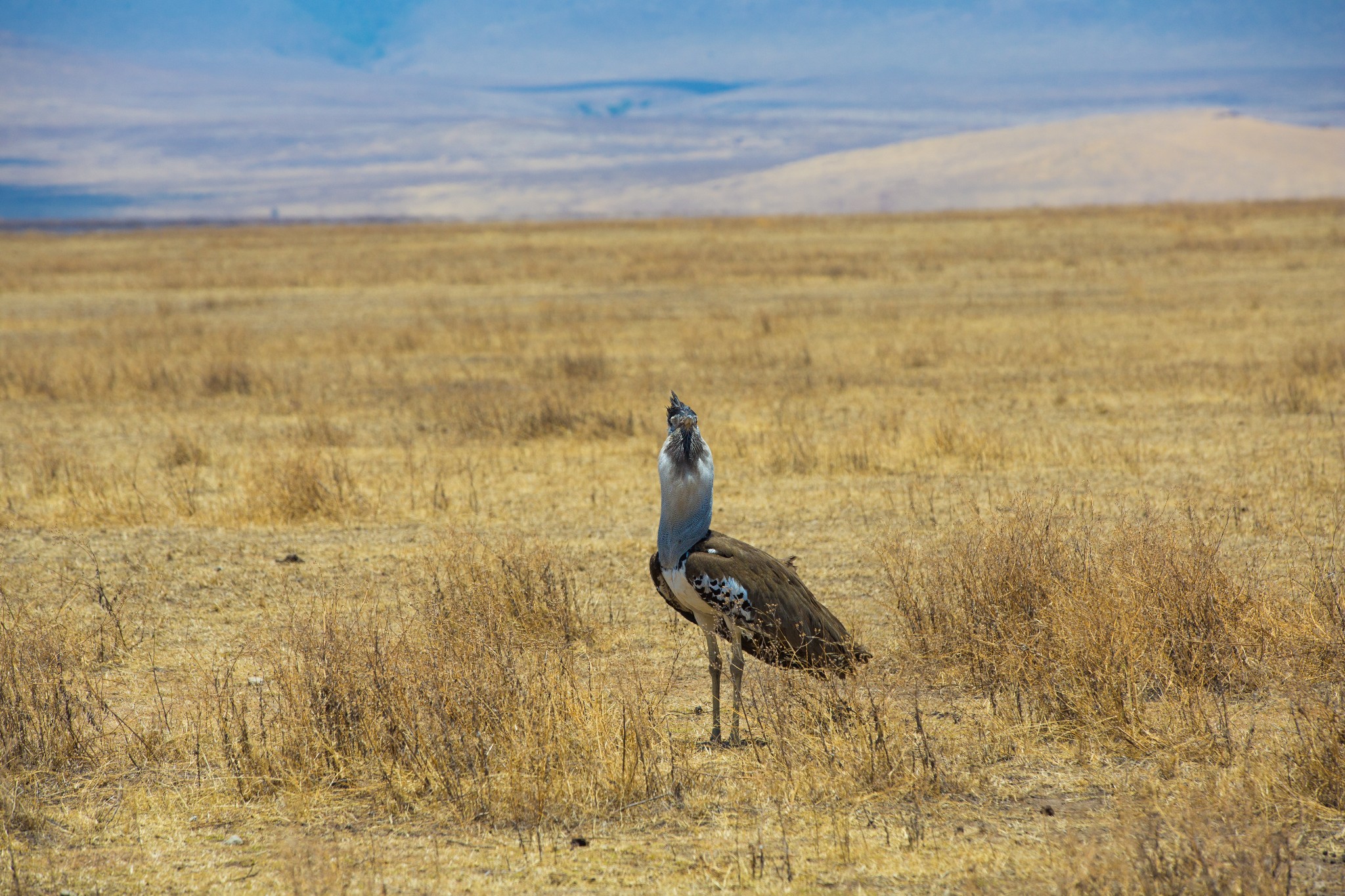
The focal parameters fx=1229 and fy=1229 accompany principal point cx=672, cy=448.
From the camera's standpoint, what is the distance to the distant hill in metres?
113

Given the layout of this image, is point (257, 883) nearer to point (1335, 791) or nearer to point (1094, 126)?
point (1335, 791)

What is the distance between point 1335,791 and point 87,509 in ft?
28.1

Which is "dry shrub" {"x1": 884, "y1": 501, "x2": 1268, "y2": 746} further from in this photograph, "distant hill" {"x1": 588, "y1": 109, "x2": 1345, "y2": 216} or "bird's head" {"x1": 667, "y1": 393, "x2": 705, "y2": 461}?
"distant hill" {"x1": 588, "y1": 109, "x2": 1345, "y2": 216}

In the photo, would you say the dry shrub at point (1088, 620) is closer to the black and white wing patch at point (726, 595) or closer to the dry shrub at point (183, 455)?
the black and white wing patch at point (726, 595)

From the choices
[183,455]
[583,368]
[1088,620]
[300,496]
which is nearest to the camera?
[1088,620]

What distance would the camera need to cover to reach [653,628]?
23.2 ft

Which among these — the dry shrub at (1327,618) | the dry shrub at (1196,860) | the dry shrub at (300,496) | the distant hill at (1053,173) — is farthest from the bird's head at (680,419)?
the distant hill at (1053,173)

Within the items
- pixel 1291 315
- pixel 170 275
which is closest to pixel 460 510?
pixel 1291 315

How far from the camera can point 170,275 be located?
36.7 meters

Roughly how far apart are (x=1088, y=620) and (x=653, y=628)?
254cm

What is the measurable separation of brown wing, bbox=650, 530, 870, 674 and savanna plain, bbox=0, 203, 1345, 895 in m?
0.15

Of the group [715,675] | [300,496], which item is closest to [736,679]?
[715,675]

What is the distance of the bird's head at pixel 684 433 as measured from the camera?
4875 millimetres

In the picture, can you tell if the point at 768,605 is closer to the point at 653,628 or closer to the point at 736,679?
the point at 736,679
